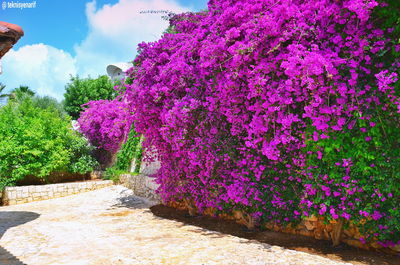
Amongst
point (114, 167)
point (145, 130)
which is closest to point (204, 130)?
point (145, 130)

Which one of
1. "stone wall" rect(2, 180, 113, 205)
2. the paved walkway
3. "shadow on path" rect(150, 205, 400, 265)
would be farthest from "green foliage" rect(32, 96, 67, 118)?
"shadow on path" rect(150, 205, 400, 265)

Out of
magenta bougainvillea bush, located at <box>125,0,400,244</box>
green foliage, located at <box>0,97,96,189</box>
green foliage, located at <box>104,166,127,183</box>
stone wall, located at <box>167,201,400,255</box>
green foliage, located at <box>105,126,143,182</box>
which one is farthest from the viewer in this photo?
green foliage, located at <box>104,166,127,183</box>

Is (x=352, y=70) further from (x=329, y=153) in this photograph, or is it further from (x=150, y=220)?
(x=150, y=220)

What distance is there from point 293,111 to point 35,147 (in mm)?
11809

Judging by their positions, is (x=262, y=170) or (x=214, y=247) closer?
(x=214, y=247)

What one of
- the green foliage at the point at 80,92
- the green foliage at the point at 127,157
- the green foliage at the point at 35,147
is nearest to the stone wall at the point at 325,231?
the green foliage at the point at 127,157

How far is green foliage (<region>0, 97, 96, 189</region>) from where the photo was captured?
1292 centimetres

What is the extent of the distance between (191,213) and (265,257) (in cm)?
391

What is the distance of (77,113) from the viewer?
24969mm

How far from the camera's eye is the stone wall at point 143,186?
1123cm

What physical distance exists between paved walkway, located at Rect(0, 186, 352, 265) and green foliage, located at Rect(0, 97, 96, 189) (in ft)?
11.0

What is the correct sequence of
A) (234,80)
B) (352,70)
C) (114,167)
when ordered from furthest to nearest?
(114,167), (234,80), (352,70)

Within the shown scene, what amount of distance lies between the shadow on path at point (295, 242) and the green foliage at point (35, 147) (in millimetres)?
7741

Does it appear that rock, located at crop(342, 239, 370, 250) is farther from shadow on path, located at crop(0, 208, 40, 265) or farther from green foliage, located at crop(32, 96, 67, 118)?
green foliage, located at crop(32, 96, 67, 118)
